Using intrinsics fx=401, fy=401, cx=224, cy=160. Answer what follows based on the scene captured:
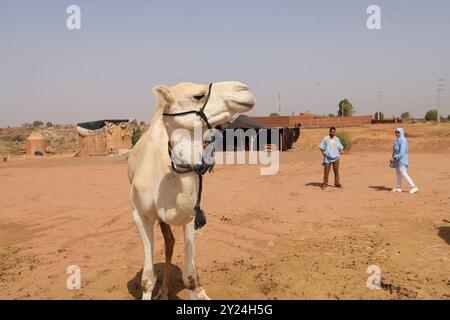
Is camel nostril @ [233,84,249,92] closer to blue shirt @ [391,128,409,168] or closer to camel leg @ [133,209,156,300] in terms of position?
camel leg @ [133,209,156,300]

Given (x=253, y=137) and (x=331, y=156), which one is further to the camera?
(x=253, y=137)

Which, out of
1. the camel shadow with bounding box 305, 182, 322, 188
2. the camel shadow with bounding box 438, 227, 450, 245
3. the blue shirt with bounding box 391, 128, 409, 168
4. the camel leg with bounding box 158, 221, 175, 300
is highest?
the blue shirt with bounding box 391, 128, 409, 168

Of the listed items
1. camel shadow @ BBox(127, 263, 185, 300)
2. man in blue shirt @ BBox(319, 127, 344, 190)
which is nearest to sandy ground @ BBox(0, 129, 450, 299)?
camel shadow @ BBox(127, 263, 185, 300)

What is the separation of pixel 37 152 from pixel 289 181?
2532cm

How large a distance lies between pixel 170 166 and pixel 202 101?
645 millimetres

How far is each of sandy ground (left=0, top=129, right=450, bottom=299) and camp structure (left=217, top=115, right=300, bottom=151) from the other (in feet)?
49.5

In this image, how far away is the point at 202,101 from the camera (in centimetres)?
335

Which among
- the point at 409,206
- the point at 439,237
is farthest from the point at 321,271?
the point at 409,206

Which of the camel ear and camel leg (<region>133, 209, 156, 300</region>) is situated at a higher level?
the camel ear

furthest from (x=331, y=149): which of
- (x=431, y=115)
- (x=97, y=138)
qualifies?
(x=431, y=115)

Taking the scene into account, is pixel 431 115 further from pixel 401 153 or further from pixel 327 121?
pixel 401 153

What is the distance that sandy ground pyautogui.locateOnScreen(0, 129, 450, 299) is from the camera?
501 cm

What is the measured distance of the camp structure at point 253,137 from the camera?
28438 mm

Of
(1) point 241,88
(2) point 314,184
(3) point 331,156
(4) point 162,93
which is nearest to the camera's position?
(1) point 241,88
